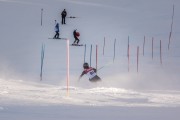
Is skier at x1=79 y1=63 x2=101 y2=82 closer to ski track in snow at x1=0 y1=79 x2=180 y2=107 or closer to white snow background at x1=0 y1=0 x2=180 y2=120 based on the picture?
white snow background at x1=0 y1=0 x2=180 y2=120

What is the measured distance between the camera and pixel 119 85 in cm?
1570

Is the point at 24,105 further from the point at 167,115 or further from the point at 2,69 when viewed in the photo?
the point at 2,69

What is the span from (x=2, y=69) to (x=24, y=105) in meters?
10.2

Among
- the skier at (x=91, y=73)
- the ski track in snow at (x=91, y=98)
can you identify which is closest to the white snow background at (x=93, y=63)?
the ski track in snow at (x=91, y=98)

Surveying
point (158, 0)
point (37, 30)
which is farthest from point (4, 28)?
point (158, 0)

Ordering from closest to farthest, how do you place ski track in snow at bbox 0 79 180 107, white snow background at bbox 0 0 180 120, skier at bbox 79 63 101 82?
white snow background at bbox 0 0 180 120, ski track in snow at bbox 0 79 180 107, skier at bbox 79 63 101 82

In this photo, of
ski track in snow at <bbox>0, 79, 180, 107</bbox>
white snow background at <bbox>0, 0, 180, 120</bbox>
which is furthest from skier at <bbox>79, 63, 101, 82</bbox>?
ski track in snow at <bbox>0, 79, 180, 107</bbox>

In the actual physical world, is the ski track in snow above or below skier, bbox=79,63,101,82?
below

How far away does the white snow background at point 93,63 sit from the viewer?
8.89 meters

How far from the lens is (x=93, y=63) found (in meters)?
21.7

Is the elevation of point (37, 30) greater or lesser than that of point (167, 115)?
greater

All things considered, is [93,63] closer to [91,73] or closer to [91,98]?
[91,73]

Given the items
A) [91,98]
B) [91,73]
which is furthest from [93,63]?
[91,98]

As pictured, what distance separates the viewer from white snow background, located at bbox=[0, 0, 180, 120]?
8.89 metres
